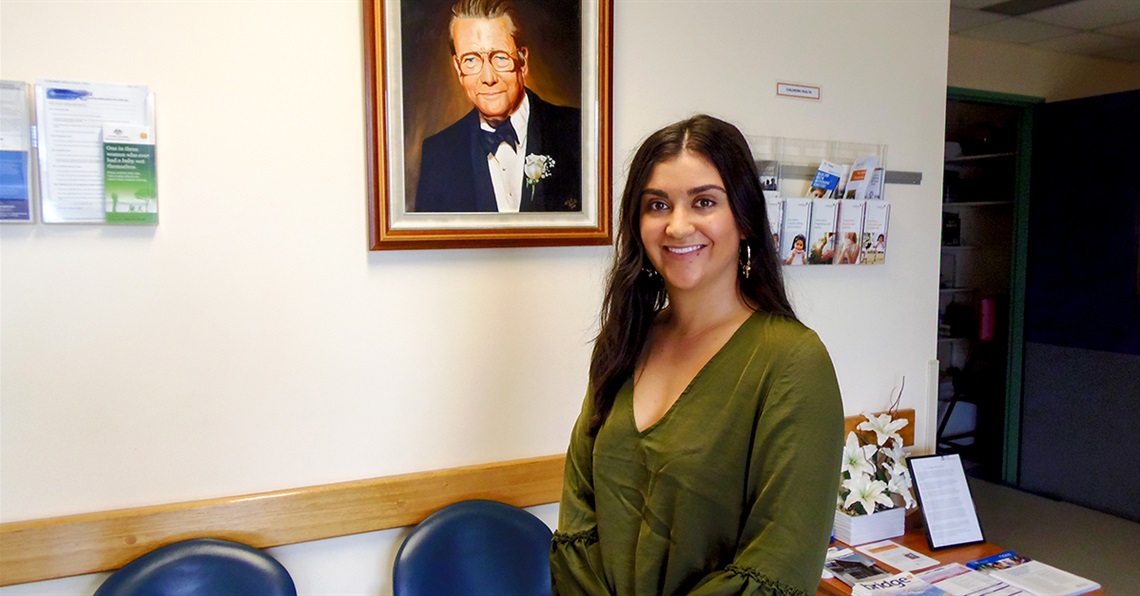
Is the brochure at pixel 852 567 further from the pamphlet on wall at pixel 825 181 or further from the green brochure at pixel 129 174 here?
the green brochure at pixel 129 174

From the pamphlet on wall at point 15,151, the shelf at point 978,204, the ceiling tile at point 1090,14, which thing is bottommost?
the pamphlet on wall at point 15,151

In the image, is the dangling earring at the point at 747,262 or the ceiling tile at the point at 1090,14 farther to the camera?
the ceiling tile at the point at 1090,14

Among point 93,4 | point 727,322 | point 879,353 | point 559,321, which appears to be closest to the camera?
point 727,322

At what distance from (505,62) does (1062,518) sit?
4.03 meters

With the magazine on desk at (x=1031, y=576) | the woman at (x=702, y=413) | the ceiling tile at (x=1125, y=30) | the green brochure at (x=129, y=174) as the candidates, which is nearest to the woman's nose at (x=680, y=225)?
the woman at (x=702, y=413)

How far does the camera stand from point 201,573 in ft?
5.00

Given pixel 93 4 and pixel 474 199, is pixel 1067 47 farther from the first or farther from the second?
pixel 93 4

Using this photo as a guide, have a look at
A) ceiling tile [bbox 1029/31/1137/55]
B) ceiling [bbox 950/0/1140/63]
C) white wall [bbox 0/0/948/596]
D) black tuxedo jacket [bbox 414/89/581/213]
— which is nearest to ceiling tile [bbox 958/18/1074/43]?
ceiling [bbox 950/0/1140/63]

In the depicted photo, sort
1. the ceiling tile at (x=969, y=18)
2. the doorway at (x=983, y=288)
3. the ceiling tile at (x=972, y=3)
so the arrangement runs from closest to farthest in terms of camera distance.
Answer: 1. the ceiling tile at (x=972, y=3)
2. the ceiling tile at (x=969, y=18)
3. the doorway at (x=983, y=288)

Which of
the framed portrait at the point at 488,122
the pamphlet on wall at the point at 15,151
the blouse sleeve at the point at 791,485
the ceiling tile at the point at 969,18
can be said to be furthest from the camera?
the ceiling tile at the point at 969,18

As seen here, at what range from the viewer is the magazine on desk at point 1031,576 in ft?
5.91

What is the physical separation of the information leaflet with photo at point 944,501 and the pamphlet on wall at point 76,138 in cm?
217

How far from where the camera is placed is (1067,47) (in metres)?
4.41

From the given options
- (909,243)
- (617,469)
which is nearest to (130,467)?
(617,469)
